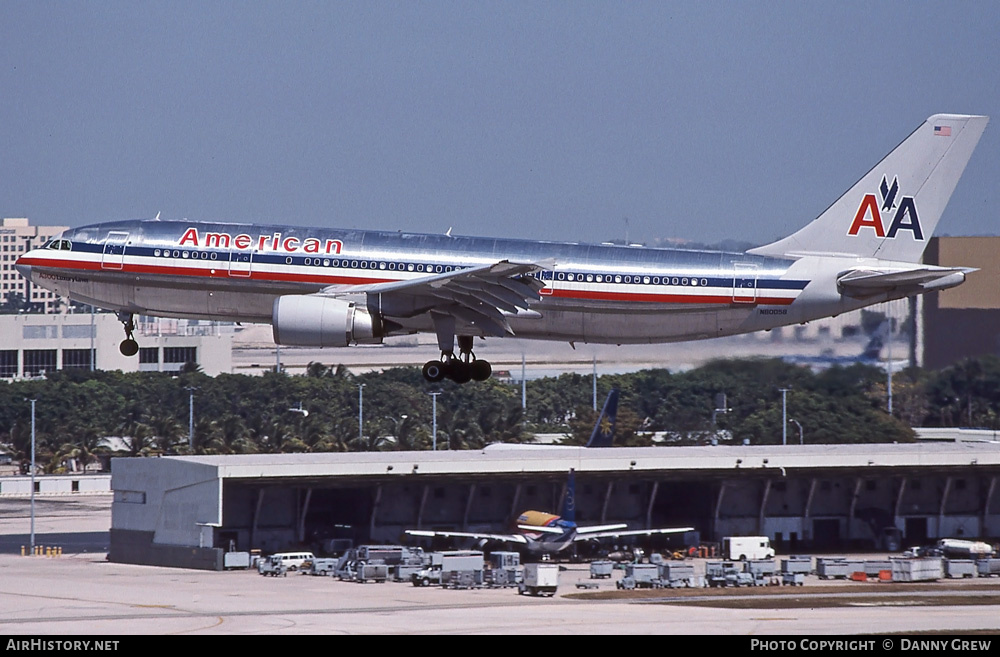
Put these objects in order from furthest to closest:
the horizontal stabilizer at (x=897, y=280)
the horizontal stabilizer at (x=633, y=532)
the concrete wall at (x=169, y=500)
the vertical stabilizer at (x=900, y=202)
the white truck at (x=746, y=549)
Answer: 1. the white truck at (x=746, y=549)
2. the horizontal stabilizer at (x=633, y=532)
3. the concrete wall at (x=169, y=500)
4. the vertical stabilizer at (x=900, y=202)
5. the horizontal stabilizer at (x=897, y=280)

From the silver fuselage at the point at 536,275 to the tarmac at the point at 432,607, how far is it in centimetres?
1106

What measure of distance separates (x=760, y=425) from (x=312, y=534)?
1292 inches

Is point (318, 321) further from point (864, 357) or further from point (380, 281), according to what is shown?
point (864, 357)

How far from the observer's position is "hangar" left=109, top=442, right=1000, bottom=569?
82938mm

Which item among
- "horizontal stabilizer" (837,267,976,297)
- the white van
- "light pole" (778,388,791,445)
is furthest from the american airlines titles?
"light pole" (778,388,791,445)

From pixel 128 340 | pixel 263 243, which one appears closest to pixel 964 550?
pixel 263 243

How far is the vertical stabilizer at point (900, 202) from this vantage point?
51250 mm

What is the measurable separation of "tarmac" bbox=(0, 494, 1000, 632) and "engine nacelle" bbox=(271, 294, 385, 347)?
11.9m

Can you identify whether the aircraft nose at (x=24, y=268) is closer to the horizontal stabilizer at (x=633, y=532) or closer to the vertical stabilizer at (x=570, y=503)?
the vertical stabilizer at (x=570, y=503)

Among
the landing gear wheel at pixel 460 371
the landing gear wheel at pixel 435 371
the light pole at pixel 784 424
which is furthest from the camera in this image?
the light pole at pixel 784 424

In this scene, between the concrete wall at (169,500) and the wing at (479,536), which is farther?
the wing at (479,536)

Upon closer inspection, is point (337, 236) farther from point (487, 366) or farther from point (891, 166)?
point (891, 166)

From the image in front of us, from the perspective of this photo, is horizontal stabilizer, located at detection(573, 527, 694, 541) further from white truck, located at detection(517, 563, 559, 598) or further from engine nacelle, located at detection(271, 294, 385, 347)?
engine nacelle, located at detection(271, 294, 385, 347)

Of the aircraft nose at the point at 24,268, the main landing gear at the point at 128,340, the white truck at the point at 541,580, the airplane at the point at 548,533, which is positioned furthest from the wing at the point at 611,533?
the aircraft nose at the point at 24,268
